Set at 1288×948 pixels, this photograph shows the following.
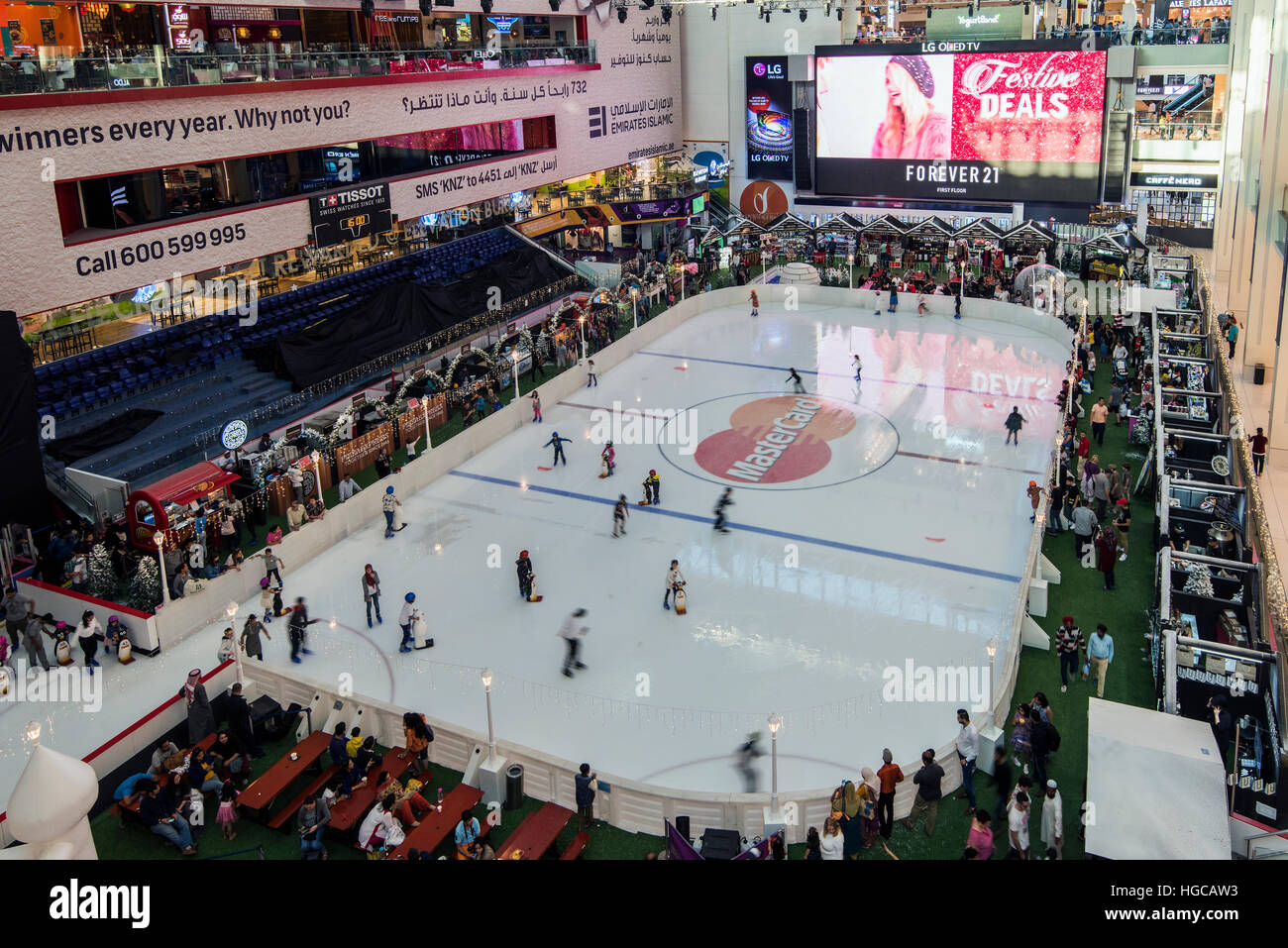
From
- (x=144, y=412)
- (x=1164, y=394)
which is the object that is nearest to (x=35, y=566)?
(x=144, y=412)

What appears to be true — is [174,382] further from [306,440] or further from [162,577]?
[162,577]

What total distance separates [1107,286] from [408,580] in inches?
1237

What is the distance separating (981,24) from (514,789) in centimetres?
4334

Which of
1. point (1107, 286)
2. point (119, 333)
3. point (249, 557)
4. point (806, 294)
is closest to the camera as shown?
point (249, 557)

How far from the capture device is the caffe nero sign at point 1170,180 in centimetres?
4606

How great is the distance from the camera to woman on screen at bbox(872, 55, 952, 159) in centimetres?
4650

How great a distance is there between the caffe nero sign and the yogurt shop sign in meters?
8.15

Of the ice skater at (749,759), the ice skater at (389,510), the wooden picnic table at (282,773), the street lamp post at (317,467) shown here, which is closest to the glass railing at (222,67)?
the street lamp post at (317,467)

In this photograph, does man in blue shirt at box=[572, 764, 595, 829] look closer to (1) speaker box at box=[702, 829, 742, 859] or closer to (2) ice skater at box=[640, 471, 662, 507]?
(1) speaker box at box=[702, 829, 742, 859]

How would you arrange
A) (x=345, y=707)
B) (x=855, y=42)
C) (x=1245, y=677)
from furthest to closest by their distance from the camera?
(x=855, y=42), (x=345, y=707), (x=1245, y=677)

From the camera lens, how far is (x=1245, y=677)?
15094 millimetres

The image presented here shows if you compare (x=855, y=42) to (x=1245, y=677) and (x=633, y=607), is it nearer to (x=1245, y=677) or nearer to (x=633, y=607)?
(x=633, y=607)

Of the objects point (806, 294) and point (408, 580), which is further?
point (806, 294)

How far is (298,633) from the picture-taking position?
19453 mm
